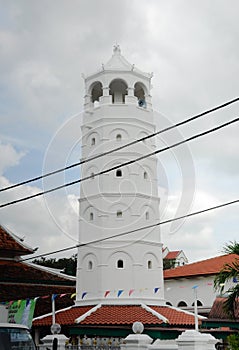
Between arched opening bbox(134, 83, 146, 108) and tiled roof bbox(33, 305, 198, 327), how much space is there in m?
12.6

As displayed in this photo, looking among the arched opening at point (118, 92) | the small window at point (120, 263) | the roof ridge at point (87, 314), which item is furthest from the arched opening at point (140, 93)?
the roof ridge at point (87, 314)

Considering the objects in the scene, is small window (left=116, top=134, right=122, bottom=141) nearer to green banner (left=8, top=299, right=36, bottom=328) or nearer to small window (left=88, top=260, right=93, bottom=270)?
small window (left=88, top=260, right=93, bottom=270)

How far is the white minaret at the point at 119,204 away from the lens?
27734mm

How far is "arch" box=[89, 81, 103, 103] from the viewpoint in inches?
1261

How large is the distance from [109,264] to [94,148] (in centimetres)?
709

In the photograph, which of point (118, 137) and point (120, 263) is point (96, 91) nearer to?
point (118, 137)

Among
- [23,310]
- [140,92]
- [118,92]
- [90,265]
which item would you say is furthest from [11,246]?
[140,92]

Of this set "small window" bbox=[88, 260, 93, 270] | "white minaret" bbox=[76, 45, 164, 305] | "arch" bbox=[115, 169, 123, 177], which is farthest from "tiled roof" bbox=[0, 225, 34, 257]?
"arch" bbox=[115, 169, 123, 177]

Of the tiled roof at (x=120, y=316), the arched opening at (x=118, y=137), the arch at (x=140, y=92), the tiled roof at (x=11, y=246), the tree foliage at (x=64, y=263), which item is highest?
the arch at (x=140, y=92)

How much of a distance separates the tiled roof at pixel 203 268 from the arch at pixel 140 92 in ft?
42.5

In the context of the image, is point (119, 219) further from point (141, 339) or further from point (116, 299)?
point (141, 339)

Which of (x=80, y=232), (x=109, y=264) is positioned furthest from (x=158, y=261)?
(x=80, y=232)

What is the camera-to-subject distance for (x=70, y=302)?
2794 centimetres

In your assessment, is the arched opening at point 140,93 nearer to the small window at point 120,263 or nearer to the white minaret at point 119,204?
the white minaret at point 119,204
